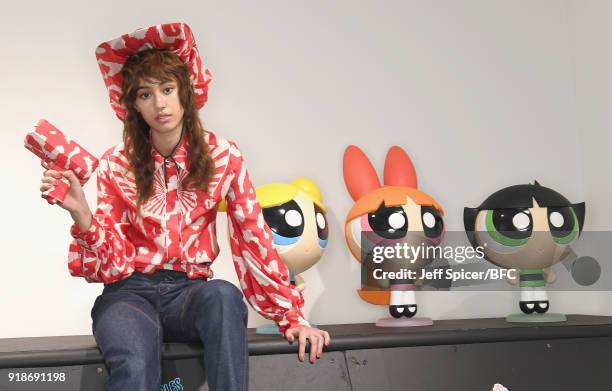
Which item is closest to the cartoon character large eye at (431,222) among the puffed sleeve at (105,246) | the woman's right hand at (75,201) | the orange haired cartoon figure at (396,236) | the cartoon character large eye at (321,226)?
the orange haired cartoon figure at (396,236)

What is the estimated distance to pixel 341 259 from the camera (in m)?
1.85

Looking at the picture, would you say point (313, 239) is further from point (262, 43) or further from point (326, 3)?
point (326, 3)

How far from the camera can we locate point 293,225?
1.51 meters

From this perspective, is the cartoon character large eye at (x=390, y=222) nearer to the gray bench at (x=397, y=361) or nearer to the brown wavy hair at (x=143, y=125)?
the gray bench at (x=397, y=361)

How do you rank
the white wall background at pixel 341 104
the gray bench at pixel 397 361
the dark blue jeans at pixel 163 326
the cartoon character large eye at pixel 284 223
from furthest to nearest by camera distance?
the white wall background at pixel 341 104 < the cartoon character large eye at pixel 284 223 < the gray bench at pixel 397 361 < the dark blue jeans at pixel 163 326

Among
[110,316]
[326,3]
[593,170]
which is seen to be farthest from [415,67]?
[110,316]

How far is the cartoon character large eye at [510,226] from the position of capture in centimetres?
158

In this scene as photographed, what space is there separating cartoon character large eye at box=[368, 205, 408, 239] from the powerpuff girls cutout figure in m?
0.12

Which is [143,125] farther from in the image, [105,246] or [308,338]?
[308,338]

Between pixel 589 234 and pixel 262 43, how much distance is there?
1.01 meters

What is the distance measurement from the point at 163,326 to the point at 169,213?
0.20 metres

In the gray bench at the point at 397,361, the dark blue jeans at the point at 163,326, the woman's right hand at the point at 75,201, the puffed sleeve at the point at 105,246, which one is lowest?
the gray bench at the point at 397,361

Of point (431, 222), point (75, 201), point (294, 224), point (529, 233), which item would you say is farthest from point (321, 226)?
point (75, 201)

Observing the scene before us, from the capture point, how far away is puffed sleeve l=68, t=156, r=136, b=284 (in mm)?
1169
